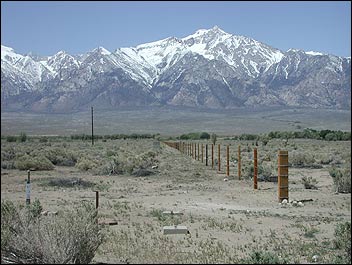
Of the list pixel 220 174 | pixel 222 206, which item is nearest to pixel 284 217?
pixel 222 206

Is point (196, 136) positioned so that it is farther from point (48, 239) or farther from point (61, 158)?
point (48, 239)

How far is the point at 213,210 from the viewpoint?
57.8 ft

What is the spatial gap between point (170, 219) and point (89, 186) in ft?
34.1

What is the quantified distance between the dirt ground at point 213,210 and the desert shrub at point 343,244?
30 centimetres

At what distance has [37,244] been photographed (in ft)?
30.0

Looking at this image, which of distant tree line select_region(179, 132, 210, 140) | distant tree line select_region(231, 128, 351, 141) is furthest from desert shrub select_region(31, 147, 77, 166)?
distant tree line select_region(179, 132, 210, 140)

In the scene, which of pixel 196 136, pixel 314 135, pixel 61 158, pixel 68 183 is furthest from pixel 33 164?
pixel 196 136

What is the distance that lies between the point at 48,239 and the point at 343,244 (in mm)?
5782

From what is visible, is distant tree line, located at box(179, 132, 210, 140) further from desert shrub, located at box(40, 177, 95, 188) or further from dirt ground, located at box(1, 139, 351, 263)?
desert shrub, located at box(40, 177, 95, 188)

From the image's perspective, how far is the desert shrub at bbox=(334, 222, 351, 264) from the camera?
10.2 metres

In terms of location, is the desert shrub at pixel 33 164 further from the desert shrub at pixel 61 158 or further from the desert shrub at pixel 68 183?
the desert shrub at pixel 68 183

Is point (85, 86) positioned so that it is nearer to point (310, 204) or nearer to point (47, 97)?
point (47, 97)

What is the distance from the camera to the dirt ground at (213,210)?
38.8 ft

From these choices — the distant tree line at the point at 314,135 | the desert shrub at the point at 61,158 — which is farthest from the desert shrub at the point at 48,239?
the distant tree line at the point at 314,135
